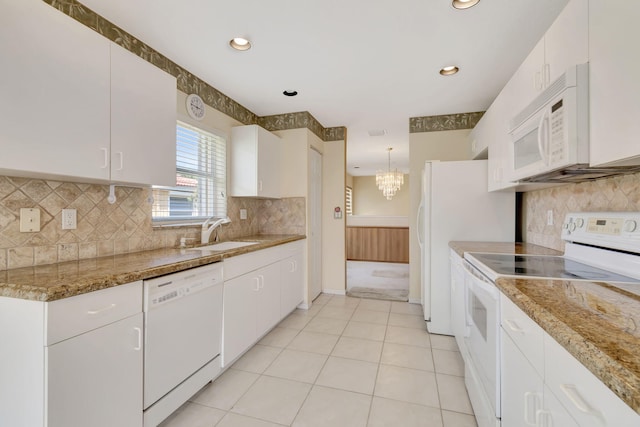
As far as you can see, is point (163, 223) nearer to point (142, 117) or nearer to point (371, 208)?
point (142, 117)

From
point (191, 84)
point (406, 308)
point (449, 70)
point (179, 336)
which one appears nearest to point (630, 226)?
point (449, 70)

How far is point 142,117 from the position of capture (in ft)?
5.67

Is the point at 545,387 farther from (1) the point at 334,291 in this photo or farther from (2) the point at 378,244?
(2) the point at 378,244

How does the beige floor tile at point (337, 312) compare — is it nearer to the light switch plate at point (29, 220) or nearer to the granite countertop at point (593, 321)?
the granite countertop at point (593, 321)

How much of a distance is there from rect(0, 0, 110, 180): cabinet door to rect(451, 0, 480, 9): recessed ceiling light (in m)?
2.01

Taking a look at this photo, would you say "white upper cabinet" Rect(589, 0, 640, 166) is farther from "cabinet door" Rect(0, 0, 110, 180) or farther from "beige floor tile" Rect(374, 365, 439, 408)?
"cabinet door" Rect(0, 0, 110, 180)

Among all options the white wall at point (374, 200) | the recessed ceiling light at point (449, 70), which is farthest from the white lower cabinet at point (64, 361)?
the white wall at point (374, 200)

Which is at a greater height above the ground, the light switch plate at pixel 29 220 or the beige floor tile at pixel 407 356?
the light switch plate at pixel 29 220

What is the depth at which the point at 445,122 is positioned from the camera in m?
3.56

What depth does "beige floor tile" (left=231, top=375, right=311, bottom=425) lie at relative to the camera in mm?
1673

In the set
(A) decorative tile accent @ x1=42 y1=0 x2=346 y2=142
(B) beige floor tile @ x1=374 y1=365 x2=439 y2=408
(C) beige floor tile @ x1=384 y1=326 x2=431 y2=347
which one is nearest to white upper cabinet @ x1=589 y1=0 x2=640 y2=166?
(B) beige floor tile @ x1=374 y1=365 x2=439 y2=408

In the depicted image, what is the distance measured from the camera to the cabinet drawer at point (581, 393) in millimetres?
522

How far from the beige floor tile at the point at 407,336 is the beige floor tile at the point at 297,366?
77 cm

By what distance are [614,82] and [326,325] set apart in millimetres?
2782
